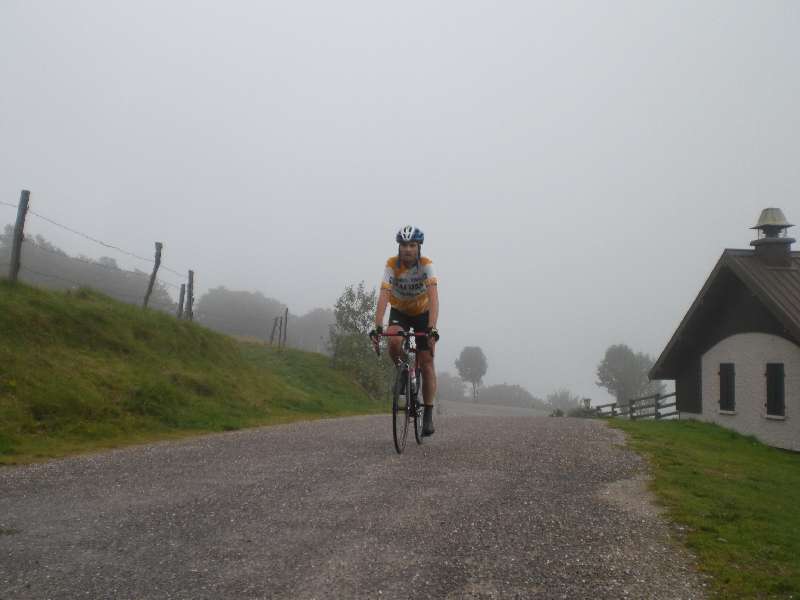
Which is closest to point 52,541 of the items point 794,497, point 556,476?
point 556,476

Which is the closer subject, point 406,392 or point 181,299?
point 406,392

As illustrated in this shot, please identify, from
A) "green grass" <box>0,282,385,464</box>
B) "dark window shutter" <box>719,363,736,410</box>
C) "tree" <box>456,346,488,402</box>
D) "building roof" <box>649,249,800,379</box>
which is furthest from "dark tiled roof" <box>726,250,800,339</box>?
"tree" <box>456,346,488,402</box>

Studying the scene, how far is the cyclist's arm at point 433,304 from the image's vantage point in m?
8.34

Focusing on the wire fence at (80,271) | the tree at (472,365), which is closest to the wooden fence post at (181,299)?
the wire fence at (80,271)

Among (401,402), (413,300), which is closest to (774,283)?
(413,300)

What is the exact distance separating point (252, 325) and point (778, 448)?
6044 centimetres

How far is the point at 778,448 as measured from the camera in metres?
20.1

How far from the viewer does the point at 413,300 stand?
8609mm

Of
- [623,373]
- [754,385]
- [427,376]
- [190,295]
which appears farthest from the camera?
[623,373]

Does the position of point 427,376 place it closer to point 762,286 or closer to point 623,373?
point 762,286

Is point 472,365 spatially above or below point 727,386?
above

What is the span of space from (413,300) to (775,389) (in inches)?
713

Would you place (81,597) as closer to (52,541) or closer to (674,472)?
(52,541)

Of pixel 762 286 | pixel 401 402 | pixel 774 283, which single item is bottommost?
pixel 401 402
